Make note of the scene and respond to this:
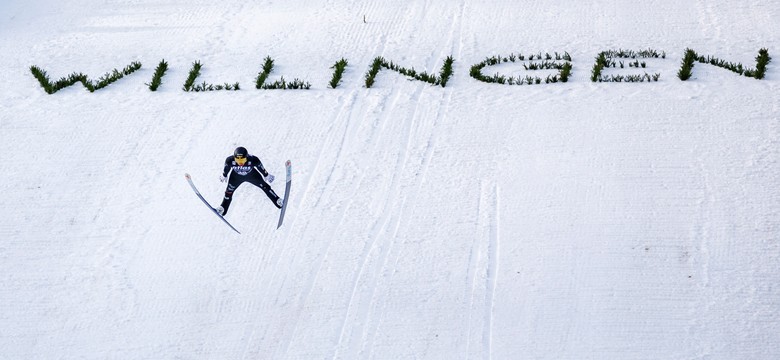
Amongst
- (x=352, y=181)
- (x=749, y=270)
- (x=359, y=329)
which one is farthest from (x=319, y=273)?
(x=749, y=270)

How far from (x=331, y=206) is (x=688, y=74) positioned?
685 cm

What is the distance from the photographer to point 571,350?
10195mm

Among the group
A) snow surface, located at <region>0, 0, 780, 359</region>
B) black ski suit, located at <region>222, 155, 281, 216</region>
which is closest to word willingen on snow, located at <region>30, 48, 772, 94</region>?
snow surface, located at <region>0, 0, 780, 359</region>

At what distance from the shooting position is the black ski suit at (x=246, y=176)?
39.5 ft

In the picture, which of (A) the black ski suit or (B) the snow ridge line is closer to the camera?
(B) the snow ridge line

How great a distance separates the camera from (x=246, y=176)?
12.2 m

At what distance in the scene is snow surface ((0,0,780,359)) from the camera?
10633 mm

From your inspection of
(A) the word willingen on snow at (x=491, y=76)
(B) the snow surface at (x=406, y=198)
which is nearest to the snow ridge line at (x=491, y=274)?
(B) the snow surface at (x=406, y=198)

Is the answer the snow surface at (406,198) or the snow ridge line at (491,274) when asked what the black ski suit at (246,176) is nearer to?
the snow surface at (406,198)

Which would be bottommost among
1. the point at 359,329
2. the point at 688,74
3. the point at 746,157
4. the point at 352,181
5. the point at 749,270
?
the point at 359,329

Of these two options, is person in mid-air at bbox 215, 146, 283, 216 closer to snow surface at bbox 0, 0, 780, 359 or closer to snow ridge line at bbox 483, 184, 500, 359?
snow surface at bbox 0, 0, 780, 359

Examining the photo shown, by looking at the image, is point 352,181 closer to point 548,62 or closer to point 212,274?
point 212,274

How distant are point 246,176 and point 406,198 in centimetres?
234

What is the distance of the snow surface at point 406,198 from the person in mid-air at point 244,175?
0.28 metres
